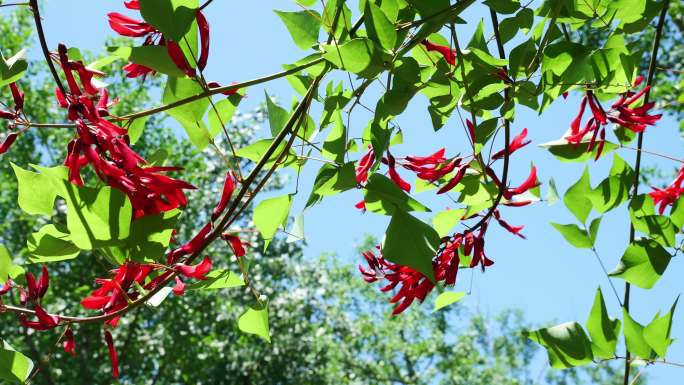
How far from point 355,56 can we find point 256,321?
310mm

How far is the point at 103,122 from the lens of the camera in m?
0.60

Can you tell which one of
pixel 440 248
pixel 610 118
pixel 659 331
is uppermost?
pixel 610 118

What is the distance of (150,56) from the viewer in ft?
1.91

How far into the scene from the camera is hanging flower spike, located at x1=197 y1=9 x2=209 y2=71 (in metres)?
0.62

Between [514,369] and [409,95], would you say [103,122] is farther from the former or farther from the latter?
[514,369]

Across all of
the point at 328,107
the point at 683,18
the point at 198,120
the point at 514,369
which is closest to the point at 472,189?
the point at 328,107

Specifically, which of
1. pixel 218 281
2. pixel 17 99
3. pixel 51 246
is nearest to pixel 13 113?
pixel 17 99

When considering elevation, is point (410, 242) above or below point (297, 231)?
below

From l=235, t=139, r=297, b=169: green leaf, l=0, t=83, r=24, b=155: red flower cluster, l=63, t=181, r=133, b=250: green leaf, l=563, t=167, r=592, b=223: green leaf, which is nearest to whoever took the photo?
l=63, t=181, r=133, b=250: green leaf

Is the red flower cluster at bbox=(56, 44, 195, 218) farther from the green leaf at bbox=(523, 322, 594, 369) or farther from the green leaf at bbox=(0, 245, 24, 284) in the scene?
the green leaf at bbox=(523, 322, 594, 369)

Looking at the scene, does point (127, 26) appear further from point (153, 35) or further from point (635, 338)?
point (635, 338)

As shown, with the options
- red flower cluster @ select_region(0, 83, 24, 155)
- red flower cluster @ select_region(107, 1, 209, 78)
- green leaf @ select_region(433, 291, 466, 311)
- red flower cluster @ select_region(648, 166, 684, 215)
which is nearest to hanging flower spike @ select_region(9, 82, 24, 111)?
red flower cluster @ select_region(0, 83, 24, 155)

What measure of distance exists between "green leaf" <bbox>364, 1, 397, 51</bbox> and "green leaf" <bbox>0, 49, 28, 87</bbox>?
275 mm

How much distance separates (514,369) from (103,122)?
53.1 ft
